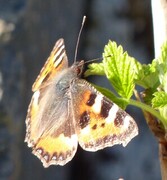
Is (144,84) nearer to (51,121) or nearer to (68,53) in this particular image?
(51,121)

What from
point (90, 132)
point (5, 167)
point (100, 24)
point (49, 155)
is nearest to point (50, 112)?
point (49, 155)

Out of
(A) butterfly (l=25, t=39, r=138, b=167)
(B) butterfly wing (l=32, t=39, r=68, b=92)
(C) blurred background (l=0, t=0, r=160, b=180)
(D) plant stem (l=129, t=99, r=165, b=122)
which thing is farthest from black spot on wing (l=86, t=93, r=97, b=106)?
(C) blurred background (l=0, t=0, r=160, b=180)

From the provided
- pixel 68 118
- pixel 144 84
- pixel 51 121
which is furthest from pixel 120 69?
pixel 51 121

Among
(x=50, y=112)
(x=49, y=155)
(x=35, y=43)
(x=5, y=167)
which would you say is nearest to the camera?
(x=49, y=155)

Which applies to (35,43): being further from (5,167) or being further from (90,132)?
(90,132)

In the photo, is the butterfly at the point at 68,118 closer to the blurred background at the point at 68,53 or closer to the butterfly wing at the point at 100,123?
the butterfly wing at the point at 100,123

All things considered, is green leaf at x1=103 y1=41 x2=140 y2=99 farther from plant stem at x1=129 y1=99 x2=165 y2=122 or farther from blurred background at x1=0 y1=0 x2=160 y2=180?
blurred background at x1=0 y1=0 x2=160 y2=180
